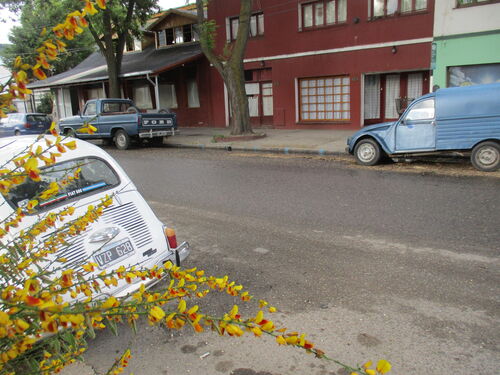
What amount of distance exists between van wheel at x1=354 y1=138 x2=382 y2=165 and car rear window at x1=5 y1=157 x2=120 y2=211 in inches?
323

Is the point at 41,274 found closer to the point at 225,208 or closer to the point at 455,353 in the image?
the point at 455,353

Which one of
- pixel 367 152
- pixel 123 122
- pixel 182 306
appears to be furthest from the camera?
pixel 123 122

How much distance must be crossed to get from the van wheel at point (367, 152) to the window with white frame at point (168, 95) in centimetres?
1714

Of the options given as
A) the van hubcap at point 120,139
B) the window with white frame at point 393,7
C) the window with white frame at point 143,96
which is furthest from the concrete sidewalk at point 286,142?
the window with white frame at point 143,96

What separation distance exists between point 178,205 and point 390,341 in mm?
5365

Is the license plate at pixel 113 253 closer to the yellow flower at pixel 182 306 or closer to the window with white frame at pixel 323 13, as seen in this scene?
the yellow flower at pixel 182 306

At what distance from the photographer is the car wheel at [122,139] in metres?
16.9

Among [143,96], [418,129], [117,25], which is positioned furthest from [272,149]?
[143,96]

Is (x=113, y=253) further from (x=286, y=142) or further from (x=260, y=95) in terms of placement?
(x=260, y=95)

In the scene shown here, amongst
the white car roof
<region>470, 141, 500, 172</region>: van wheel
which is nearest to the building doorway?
<region>470, 141, 500, 172</region>: van wheel

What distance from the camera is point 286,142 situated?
1627 cm

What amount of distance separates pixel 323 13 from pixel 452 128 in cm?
1111

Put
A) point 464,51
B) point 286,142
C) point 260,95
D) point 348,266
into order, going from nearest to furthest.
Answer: point 348,266 → point 464,51 → point 286,142 → point 260,95

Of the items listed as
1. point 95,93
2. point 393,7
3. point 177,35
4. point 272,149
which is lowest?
point 272,149
